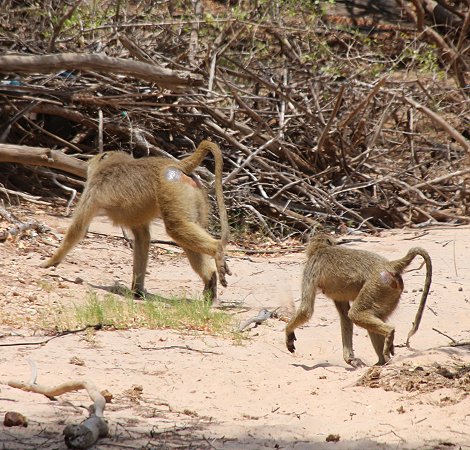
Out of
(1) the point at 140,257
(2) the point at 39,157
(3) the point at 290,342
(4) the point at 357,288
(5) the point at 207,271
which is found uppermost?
(4) the point at 357,288

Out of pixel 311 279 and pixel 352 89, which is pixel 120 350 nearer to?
pixel 311 279

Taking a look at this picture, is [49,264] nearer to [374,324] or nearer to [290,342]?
[290,342]

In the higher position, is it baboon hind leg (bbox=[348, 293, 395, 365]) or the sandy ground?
baboon hind leg (bbox=[348, 293, 395, 365])

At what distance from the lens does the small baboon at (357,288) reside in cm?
660

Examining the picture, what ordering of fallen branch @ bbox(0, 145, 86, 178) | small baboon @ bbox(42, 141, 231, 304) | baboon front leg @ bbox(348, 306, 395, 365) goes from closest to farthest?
baboon front leg @ bbox(348, 306, 395, 365)
small baboon @ bbox(42, 141, 231, 304)
fallen branch @ bbox(0, 145, 86, 178)

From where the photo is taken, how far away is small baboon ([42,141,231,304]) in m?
8.30

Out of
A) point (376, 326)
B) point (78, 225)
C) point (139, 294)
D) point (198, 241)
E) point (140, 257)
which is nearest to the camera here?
point (376, 326)

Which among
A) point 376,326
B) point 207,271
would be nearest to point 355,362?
point 376,326

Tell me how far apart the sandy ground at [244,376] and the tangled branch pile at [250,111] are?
2743mm

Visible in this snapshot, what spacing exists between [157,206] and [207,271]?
2.58 ft

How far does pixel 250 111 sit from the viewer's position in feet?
38.5

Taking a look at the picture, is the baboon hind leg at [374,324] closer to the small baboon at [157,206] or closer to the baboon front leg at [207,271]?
the small baboon at [157,206]

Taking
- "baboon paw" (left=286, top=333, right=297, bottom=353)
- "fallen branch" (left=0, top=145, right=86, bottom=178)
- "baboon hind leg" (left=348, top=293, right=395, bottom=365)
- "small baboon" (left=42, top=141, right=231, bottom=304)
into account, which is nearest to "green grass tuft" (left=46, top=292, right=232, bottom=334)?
"baboon paw" (left=286, top=333, right=297, bottom=353)

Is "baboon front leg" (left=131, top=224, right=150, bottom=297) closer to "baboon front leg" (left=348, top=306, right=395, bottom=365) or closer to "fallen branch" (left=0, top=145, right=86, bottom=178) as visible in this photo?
"fallen branch" (left=0, top=145, right=86, bottom=178)
